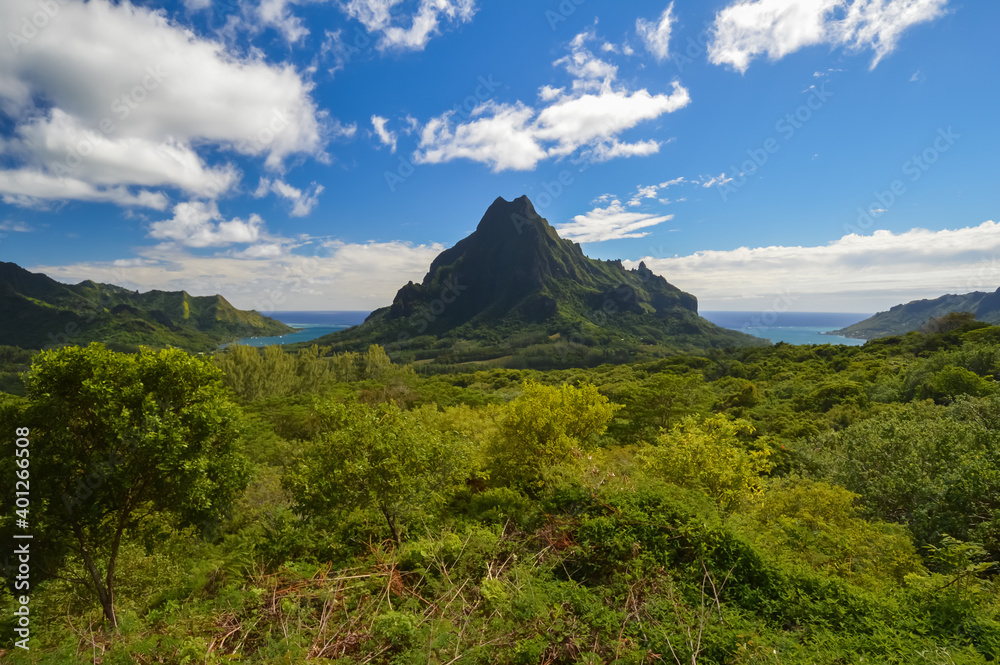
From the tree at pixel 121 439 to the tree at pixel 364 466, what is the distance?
64.3 inches

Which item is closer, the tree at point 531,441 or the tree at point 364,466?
the tree at point 364,466

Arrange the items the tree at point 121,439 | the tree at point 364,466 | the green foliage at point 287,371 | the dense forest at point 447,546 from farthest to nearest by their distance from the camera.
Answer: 1. the green foliage at point 287,371
2. the tree at point 364,466
3. the tree at point 121,439
4. the dense forest at point 447,546

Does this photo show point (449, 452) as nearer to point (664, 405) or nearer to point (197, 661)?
point (197, 661)

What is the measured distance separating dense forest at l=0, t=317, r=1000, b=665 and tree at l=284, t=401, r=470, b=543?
6 cm

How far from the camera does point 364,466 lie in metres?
8.68

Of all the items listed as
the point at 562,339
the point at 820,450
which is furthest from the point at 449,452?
the point at 562,339

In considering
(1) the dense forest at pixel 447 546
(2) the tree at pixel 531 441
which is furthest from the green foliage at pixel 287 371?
(1) the dense forest at pixel 447 546

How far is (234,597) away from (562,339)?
526 ft

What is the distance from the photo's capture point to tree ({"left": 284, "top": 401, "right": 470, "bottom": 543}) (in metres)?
8.90

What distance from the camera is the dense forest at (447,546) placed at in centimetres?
607

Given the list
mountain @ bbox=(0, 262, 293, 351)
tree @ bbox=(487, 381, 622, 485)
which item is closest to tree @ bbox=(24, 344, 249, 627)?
tree @ bbox=(487, 381, 622, 485)

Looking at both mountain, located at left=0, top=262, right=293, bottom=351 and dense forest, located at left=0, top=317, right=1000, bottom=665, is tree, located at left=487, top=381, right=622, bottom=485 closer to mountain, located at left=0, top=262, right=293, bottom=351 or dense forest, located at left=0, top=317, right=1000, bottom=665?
dense forest, located at left=0, top=317, right=1000, bottom=665

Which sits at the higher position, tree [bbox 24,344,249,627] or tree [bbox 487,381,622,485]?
tree [bbox 24,344,249,627]

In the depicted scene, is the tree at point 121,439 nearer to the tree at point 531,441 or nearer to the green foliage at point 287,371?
the tree at point 531,441
